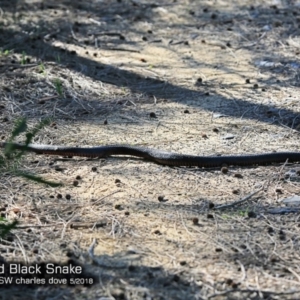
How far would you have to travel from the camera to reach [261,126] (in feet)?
23.6

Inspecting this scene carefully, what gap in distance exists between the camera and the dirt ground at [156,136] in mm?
4648

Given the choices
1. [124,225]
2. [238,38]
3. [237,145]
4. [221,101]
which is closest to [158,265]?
[124,225]

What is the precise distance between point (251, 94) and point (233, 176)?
81.8 inches

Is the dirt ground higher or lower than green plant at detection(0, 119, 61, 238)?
lower

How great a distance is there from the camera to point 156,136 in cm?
701

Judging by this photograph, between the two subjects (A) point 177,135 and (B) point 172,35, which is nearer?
(A) point 177,135

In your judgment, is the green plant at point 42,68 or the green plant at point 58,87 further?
the green plant at point 42,68

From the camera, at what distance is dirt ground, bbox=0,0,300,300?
4.65 m

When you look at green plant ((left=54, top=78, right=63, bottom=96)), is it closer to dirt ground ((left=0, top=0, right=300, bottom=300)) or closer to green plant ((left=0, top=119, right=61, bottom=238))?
dirt ground ((left=0, top=0, right=300, bottom=300))

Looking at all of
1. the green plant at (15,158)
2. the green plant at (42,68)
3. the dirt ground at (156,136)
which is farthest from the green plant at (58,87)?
the green plant at (15,158)

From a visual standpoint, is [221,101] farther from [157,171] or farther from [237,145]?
[157,171]

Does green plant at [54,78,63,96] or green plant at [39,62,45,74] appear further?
green plant at [39,62,45,74]

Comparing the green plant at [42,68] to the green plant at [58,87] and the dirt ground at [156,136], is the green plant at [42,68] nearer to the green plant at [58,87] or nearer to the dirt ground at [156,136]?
the dirt ground at [156,136]

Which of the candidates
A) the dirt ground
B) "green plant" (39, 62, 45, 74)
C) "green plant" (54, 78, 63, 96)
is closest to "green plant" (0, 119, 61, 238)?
the dirt ground
